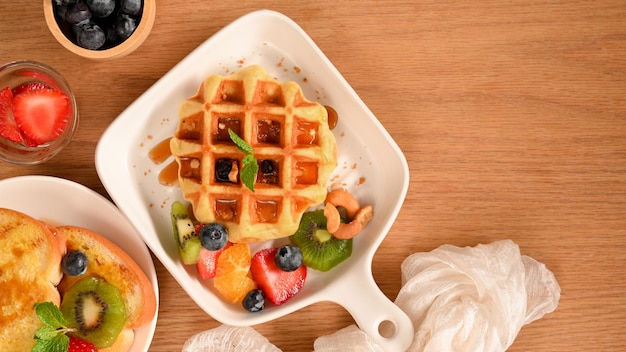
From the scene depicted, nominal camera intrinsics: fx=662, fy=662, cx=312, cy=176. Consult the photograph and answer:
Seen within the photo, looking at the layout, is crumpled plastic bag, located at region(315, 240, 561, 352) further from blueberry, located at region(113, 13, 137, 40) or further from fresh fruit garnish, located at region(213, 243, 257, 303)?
blueberry, located at region(113, 13, 137, 40)

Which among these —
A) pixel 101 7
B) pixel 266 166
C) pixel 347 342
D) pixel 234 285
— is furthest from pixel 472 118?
pixel 101 7

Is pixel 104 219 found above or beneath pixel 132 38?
beneath

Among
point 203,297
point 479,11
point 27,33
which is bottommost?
point 203,297

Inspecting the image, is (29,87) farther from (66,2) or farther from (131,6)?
(131,6)

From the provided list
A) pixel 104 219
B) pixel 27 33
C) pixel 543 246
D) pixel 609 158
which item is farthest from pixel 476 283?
pixel 27 33

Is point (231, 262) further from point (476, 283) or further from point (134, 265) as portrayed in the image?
point (476, 283)

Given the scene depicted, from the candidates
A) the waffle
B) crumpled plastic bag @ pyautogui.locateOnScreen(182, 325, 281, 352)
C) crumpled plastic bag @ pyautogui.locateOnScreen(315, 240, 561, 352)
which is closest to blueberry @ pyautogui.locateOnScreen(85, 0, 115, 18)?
the waffle
